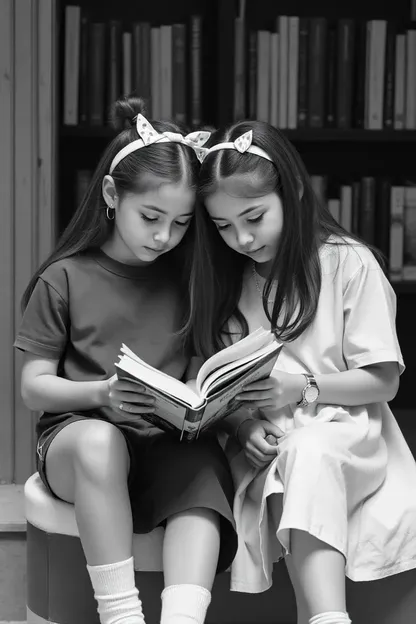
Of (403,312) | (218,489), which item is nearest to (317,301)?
(218,489)

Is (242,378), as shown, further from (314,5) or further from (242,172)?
(314,5)

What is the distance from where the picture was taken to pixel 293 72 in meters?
2.34

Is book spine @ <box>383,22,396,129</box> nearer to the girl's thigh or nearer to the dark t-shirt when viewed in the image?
the dark t-shirt

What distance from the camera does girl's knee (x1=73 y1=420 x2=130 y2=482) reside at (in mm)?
1330

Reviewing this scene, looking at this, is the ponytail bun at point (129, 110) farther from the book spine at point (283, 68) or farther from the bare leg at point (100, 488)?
the book spine at point (283, 68)

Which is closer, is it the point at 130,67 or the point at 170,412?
the point at 170,412

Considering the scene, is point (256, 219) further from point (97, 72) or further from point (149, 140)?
point (97, 72)

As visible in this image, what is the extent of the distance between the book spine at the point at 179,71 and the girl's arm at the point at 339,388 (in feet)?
3.47

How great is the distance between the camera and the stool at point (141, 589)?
143cm

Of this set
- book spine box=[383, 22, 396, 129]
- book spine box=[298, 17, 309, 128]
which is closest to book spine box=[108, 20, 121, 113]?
book spine box=[298, 17, 309, 128]

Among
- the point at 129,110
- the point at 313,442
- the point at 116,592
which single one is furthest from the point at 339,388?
the point at 129,110

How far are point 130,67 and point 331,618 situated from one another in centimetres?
150

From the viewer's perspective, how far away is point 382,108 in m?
2.39

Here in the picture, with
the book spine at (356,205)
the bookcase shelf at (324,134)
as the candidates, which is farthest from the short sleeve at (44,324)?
the book spine at (356,205)
